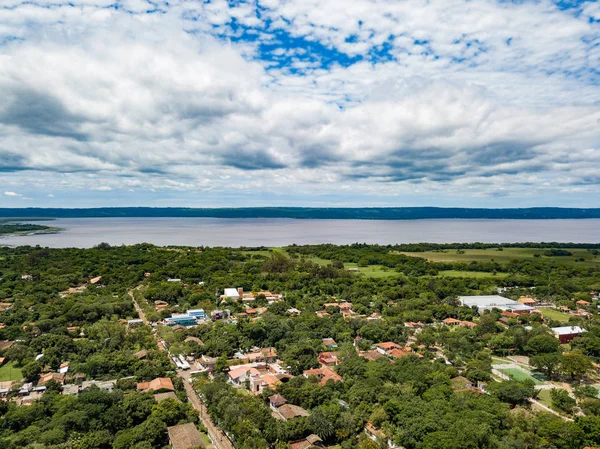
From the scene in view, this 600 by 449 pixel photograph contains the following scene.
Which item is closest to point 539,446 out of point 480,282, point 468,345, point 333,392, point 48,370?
point 333,392

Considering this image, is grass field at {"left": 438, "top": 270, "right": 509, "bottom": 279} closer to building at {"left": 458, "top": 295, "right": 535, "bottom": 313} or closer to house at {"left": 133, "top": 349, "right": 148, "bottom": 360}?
building at {"left": 458, "top": 295, "right": 535, "bottom": 313}

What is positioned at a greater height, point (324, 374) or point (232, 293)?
point (232, 293)

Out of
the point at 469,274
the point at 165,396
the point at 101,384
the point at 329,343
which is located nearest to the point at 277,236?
the point at 469,274

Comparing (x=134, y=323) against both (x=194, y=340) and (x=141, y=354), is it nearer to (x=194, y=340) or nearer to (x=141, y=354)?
(x=194, y=340)

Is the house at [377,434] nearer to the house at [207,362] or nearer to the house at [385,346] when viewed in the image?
the house at [385,346]

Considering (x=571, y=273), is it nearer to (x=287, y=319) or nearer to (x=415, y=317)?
(x=415, y=317)

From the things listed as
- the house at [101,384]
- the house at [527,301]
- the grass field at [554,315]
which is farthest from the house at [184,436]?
the house at [527,301]
